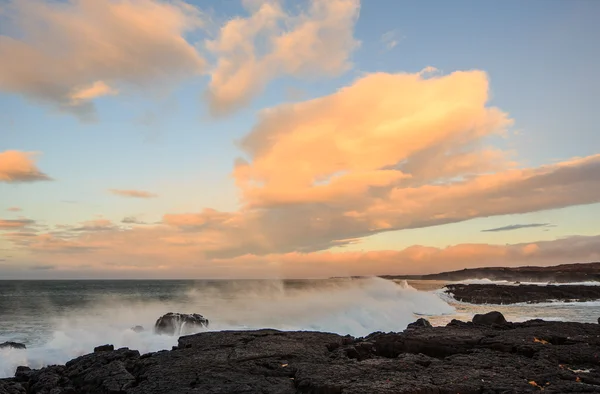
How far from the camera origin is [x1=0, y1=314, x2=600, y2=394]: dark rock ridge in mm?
8414

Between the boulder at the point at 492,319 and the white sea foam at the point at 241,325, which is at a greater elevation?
the boulder at the point at 492,319

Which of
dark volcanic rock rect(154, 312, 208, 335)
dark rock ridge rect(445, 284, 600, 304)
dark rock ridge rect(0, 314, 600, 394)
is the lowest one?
dark rock ridge rect(445, 284, 600, 304)

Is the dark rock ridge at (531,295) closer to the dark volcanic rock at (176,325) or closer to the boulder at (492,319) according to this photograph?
the boulder at (492,319)

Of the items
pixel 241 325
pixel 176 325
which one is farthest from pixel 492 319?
pixel 241 325

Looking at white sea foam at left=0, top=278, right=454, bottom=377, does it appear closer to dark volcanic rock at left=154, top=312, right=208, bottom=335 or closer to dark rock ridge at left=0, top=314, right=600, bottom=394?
dark volcanic rock at left=154, top=312, right=208, bottom=335

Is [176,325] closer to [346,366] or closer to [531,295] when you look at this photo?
[346,366]

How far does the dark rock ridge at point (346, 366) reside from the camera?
27.6 feet

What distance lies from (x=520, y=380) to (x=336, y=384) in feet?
12.8

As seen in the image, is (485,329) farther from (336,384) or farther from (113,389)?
(113,389)

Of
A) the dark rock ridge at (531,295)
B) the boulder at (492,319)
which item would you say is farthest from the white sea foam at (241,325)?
the boulder at (492,319)

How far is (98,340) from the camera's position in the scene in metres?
→ 24.7

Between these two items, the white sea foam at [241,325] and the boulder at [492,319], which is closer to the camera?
the boulder at [492,319]

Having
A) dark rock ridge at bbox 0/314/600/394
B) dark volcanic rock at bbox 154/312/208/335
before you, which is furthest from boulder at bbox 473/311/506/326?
dark volcanic rock at bbox 154/312/208/335

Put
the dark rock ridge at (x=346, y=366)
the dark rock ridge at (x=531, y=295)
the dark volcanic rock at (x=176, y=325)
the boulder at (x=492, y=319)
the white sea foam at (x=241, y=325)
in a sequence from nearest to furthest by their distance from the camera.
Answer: the dark rock ridge at (x=346, y=366) → the boulder at (x=492, y=319) → the white sea foam at (x=241, y=325) → the dark volcanic rock at (x=176, y=325) → the dark rock ridge at (x=531, y=295)
